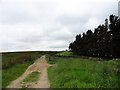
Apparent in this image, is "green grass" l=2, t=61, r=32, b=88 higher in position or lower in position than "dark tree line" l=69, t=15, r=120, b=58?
lower

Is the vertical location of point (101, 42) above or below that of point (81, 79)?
above

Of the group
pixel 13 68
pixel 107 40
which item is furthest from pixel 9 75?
pixel 107 40

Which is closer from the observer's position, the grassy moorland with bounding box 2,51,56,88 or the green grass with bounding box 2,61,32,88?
the green grass with bounding box 2,61,32,88

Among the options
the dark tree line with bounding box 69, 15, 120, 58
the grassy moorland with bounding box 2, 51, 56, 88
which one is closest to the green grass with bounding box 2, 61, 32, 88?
the grassy moorland with bounding box 2, 51, 56, 88

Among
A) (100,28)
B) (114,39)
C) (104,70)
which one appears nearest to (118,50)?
(114,39)

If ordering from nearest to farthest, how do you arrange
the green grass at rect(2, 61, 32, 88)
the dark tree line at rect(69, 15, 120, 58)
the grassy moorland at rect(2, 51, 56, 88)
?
1. the green grass at rect(2, 61, 32, 88)
2. the grassy moorland at rect(2, 51, 56, 88)
3. the dark tree line at rect(69, 15, 120, 58)

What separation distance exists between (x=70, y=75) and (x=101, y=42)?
219 feet

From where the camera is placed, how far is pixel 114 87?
43.2 ft

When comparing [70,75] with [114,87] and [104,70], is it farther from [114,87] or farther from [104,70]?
[114,87]

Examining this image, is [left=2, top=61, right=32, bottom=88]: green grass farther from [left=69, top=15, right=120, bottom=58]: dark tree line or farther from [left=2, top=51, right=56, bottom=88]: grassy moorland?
[left=69, top=15, right=120, bottom=58]: dark tree line

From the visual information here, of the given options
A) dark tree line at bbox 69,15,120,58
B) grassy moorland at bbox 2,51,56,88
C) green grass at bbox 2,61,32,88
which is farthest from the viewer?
dark tree line at bbox 69,15,120,58

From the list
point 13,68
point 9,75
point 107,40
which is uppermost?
point 107,40

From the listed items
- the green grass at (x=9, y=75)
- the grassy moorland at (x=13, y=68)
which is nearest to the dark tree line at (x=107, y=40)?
the grassy moorland at (x=13, y=68)

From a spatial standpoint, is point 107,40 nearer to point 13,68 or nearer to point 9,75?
point 13,68
